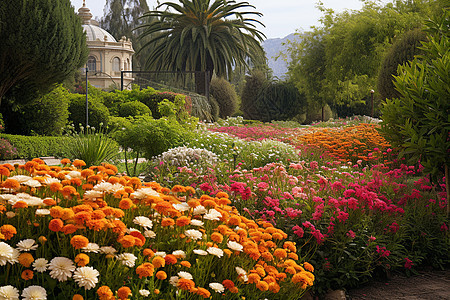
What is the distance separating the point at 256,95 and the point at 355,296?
2891cm

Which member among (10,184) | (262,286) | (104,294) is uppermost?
(10,184)

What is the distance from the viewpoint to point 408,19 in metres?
21.3

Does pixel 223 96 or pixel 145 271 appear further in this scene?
pixel 223 96

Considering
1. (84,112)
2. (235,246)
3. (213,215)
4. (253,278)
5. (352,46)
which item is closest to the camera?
(253,278)

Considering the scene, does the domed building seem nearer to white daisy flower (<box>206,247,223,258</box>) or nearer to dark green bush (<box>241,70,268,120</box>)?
dark green bush (<box>241,70,268,120</box>)

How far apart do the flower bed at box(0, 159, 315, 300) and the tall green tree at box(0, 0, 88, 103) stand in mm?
8329

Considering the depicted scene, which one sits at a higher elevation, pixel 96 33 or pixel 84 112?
pixel 96 33

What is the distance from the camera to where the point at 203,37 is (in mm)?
23344

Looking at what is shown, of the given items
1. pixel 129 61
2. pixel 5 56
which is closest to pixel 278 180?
pixel 5 56

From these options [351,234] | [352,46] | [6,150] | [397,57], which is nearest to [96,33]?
[352,46]

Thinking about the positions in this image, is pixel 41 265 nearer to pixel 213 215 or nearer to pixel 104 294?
pixel 104 294

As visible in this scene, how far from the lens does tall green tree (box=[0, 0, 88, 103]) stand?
383 inches

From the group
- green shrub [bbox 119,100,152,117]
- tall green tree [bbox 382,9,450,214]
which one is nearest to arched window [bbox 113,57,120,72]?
green shrub [bbox 119,100,152,117]

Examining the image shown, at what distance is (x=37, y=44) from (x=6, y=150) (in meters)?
2.74
